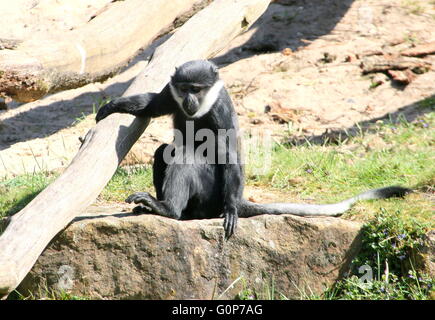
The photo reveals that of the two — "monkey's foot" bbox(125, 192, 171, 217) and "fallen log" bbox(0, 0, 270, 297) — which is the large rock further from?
"fallen log" bbox(0, 0, 270, 297)

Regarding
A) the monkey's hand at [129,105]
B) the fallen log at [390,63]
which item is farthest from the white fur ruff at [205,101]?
the fallen log at [390,63]

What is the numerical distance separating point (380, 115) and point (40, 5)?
5708 mm

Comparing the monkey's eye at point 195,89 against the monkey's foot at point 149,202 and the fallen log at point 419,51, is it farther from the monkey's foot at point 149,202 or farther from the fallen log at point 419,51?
the fallen log at point 419,51

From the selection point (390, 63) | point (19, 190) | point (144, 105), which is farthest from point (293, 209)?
point (390, 63)

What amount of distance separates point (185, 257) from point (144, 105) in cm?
129

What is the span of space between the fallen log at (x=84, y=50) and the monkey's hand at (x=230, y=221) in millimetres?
2343

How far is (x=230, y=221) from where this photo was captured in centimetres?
467

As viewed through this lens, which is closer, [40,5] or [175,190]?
[175,190]

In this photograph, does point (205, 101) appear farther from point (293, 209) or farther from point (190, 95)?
point (293, 209)

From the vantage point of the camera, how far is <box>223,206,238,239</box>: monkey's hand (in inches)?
183

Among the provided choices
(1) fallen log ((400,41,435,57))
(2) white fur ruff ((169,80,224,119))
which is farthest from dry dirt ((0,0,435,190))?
(2) white fur ruff ((169,80,224,119))

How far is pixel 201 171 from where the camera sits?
495 centimetres
